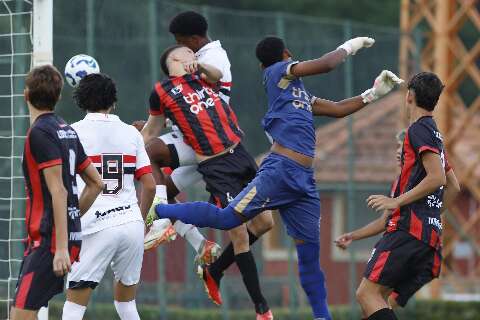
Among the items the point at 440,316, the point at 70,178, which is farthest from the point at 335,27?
the point at 70,178

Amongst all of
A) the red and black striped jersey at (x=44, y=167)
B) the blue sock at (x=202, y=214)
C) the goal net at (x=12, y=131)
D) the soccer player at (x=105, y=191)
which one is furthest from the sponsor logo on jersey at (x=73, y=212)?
the goal net at (x=12, y=131)

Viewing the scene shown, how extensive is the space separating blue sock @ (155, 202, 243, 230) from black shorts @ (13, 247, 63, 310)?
2.12 meters

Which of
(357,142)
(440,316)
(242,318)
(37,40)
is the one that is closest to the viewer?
(37,40)

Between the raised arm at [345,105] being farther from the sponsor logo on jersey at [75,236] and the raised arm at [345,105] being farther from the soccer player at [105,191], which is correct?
the sponsor logo on jersey at [75,236]

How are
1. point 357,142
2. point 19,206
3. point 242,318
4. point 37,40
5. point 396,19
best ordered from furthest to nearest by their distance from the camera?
point 396,19
point 357,142
point 242,318
point 19,206
point 37,40

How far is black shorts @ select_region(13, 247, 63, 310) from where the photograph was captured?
8758 mm

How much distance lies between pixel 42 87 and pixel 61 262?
44.5 inches

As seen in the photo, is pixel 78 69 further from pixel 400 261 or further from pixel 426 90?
pixel 400 261

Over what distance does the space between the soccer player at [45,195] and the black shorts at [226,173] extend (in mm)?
2592

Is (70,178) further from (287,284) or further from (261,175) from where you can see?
(287,284)

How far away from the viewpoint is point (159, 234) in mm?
11375

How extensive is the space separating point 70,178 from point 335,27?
11683 mm

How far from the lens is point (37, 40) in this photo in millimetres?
11492

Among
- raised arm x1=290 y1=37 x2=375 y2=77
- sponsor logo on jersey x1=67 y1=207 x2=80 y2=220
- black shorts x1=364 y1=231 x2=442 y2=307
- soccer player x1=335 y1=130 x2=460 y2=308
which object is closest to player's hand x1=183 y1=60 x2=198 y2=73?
raised arm x1=290 y1=37 x2=375 y2=77
